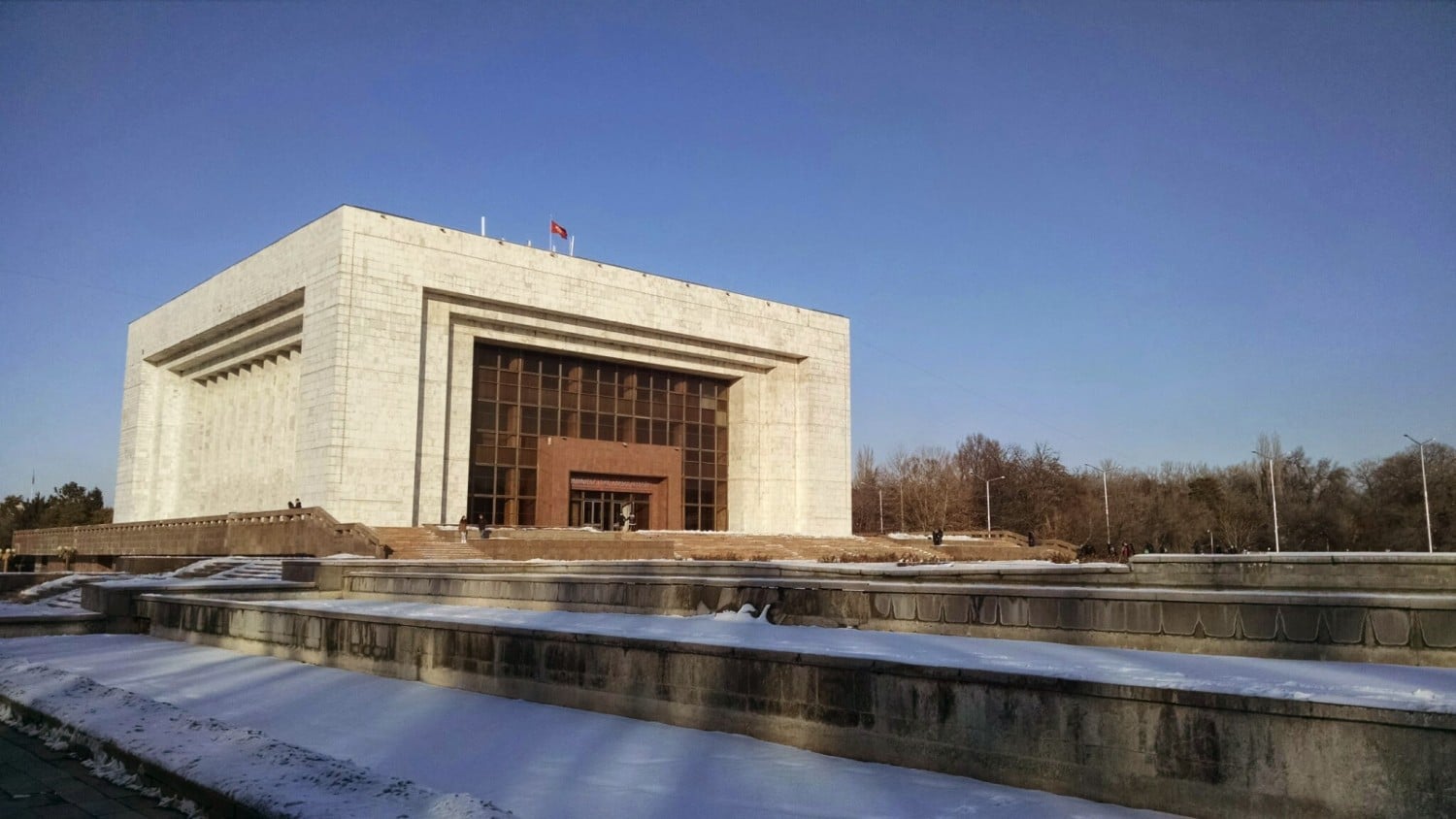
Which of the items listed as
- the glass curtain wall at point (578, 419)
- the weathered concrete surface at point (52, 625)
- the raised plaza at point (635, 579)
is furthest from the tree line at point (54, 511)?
the weathered concrete surface at point (52, 625)

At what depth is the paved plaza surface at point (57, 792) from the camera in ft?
20.2

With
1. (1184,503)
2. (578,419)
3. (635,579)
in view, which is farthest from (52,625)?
(1184,503)

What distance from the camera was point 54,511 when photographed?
93.9 meters

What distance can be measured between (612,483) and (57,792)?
4162 centimetres

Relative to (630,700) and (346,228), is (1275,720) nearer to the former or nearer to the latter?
(630,700)

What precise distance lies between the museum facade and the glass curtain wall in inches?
4.0

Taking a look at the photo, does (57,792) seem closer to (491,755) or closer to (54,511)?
(491,755)

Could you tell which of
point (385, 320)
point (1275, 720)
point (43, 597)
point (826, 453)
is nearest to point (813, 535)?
point (826, 453)

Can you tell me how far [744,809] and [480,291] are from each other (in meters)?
38.7

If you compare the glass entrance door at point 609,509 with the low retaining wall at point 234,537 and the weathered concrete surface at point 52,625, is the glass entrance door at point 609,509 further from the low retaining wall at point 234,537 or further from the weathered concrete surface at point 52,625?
the weathered concrete surface at point 52,625

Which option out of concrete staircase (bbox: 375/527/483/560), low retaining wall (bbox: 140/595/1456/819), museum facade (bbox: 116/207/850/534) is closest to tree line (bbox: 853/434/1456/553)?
museum facade (bbox: 116/207/850/534)

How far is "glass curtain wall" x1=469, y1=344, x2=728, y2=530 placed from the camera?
44.2m

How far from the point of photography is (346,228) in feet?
126

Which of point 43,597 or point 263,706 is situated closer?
point 263,706
